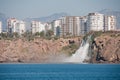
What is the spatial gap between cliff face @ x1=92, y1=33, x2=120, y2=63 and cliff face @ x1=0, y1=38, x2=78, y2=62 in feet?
51.8

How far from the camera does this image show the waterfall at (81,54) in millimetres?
164000

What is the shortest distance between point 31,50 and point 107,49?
2816 centimetres

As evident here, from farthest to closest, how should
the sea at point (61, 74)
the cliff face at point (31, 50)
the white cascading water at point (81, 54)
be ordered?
the cliff face at point (31, 50)
the white cascading water at point (81, 54)
the sea at point (61, 74)

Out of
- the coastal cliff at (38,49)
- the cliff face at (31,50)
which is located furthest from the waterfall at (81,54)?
the cliff face at (31,50)

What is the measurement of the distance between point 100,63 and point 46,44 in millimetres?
23766

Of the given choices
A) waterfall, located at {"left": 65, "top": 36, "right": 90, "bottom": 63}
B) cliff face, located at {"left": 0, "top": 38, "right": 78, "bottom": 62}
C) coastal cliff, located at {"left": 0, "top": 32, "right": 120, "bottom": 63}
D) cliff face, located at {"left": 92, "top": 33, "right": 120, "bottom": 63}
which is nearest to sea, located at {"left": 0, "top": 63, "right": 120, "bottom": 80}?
cliff face, located at {"left": 92, "top": 33, "right": 120, "bottom": 63}

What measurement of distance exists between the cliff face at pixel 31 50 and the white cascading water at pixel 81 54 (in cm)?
438

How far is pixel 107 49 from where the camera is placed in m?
149

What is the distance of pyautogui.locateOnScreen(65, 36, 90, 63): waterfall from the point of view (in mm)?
164000

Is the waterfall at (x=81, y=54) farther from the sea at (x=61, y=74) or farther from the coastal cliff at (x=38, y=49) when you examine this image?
the sea at (x=61, y=74)

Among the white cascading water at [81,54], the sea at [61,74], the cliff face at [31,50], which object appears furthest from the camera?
the cliff face at [31,50]

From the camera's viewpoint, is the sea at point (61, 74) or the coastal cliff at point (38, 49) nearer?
the sea at point (61, 74)

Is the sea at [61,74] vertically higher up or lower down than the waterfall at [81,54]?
higher up

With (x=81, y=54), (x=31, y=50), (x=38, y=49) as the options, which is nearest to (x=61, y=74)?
(x=81, y=54)
